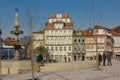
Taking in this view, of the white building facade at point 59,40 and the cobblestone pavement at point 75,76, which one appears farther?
the white building facade at point 59,40

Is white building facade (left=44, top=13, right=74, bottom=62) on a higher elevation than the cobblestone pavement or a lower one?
higher

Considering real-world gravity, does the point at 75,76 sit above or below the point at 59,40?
below

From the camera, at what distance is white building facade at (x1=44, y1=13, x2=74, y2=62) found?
394 feet

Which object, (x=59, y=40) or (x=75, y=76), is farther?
(x=59, y=40)

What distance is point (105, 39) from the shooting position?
124m

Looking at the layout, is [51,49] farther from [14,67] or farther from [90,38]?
[14,67]

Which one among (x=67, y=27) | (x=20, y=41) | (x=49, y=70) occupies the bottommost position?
(x=49, y=70)

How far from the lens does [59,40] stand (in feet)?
396

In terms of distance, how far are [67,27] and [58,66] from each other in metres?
89.1

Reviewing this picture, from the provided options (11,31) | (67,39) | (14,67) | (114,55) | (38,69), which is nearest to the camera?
(38,69)

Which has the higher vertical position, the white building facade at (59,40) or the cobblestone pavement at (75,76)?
the white building facade at (59,40)

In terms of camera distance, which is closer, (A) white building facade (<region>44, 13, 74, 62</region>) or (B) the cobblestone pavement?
(B) the cobblestone pavement

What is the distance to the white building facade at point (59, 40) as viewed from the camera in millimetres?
120000

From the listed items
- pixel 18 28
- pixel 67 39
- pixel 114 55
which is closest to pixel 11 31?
pixel 18 28
